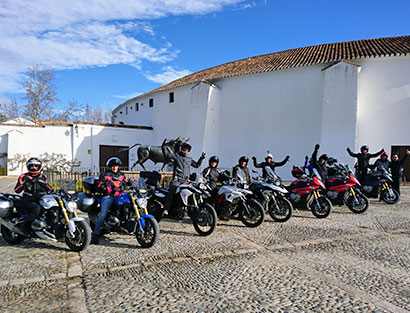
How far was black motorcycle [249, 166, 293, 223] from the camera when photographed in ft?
23.2

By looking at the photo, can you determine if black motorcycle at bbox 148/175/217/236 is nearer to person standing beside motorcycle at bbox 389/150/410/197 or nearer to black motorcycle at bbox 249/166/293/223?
black motorcycle at bbox 249/166/293/223

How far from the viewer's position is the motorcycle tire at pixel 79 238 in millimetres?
4676

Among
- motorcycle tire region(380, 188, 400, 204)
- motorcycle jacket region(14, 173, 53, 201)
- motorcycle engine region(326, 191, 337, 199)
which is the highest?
motorcycle jacket region(14, 173, 53, 201)

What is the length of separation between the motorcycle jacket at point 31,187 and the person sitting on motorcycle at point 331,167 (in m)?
7.54

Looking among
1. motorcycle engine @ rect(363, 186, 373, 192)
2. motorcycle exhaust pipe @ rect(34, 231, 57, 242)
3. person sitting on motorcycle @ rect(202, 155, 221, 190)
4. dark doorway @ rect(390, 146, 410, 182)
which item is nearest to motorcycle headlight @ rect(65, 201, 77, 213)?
motorcycle exhaust pipe @ rect(34, 231, 57, 242)

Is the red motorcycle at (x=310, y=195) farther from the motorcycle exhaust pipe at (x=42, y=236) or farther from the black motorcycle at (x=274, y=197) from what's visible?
the motorcycle exhaust pipe at (x=42, y=236)

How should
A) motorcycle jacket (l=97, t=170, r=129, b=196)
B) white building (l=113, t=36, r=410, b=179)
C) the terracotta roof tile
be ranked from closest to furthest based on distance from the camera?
1. motorcycle jacket (l=97, t=170, r=129, b=196)
2. white building (l=113, t=36, r=410, b=179)
3. the terracotta roof tile

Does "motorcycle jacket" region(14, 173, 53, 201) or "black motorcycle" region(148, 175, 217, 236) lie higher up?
"motorcycle jacket" region(14, 173, 53, 201)

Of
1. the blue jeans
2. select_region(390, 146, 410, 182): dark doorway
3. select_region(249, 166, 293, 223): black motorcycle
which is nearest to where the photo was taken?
the blue jeans

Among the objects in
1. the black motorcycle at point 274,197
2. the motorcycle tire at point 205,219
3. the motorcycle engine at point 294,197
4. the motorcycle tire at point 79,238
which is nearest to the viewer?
the motorcycle tire at point 79,238

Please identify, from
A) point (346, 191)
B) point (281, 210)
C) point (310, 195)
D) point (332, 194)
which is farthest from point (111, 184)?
point (346, 191)

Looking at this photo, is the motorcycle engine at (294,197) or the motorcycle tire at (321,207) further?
the motorcycle engine at (294,197)

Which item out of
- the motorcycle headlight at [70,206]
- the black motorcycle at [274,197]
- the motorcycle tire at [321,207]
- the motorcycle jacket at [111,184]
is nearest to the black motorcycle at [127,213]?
the motorcycle jacket at [111,184]

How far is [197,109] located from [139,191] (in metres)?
17.9
